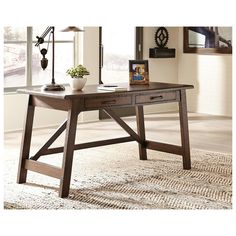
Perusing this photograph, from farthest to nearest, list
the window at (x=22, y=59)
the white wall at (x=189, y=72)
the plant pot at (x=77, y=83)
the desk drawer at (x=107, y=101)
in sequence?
the white wall at (x=189, y=72) → the window at (x=22, y=59) → the plant pot at (x=77, y=83) → the desk drawer at (x=107, y=101)

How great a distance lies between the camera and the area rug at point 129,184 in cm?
408

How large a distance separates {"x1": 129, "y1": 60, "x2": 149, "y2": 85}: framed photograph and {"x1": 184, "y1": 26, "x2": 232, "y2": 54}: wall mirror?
4.04 m

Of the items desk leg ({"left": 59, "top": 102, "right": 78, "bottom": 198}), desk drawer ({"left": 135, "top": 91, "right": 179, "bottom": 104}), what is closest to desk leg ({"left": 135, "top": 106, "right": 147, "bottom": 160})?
desk drawer ({"left": 135, "top": 91, "right": 179, "bottom": 104})

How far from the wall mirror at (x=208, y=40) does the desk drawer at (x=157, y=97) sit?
4.17m

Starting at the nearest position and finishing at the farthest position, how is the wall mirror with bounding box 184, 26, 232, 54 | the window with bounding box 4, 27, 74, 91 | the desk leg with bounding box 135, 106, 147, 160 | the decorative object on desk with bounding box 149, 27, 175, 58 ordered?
the desk leg with bounding box 135, 106, 147, 160 → the window with bounding box 4, 27, 74, 91 → the wall mirror with bounding box 184, 26, 232, 54 → the decorative object on desk with bounding box 149, 27, 175, 58

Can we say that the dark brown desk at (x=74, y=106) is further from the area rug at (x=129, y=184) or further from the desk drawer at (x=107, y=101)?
the area rug at (x=129, y=184)

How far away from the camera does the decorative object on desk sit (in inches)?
366

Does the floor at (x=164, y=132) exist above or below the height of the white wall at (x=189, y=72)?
below

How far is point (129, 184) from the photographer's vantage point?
4641 millimetres

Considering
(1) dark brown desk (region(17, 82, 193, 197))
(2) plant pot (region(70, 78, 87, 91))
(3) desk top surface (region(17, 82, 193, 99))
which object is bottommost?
(1) dark brown desk (region(17, 82, 193, 197))

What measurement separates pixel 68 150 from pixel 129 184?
0.72 metres

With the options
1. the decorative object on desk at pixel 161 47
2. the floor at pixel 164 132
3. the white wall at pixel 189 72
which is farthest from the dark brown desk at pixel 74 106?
Answer: the decorative object on desk at pixel 161 47

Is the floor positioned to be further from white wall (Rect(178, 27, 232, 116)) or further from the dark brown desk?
the dark brown desk

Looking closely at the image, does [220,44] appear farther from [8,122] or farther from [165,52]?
[8,122]
